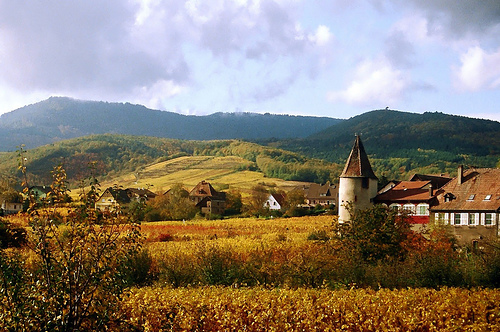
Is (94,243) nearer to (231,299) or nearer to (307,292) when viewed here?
(231,299)

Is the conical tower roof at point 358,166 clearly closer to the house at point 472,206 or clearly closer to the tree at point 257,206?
the house at point 472,206

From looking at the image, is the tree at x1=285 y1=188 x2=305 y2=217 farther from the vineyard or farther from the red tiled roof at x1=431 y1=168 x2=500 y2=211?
the vineyard

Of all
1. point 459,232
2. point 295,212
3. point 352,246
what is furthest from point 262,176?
point 352,246

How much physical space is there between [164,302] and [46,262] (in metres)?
5.90

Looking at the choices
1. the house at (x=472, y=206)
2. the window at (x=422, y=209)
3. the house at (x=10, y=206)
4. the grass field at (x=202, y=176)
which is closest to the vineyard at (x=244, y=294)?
the house at (x=472, y=206)

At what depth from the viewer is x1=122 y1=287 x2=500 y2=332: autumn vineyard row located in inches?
517

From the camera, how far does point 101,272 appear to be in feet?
30.6

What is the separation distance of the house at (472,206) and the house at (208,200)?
49.1m

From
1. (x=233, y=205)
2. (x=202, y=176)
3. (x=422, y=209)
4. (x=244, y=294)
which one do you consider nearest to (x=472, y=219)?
(x=422, y=209)

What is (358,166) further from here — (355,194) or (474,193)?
(474,193)

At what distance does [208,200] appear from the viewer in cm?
9200

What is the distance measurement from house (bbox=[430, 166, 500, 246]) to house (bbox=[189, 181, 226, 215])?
49078 mm

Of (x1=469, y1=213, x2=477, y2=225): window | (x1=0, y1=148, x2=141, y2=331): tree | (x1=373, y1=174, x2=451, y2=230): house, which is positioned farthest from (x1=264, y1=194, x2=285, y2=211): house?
(x1=0, y1=148, x2=141, y2=331): tree

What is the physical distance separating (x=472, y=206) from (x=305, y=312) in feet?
108
